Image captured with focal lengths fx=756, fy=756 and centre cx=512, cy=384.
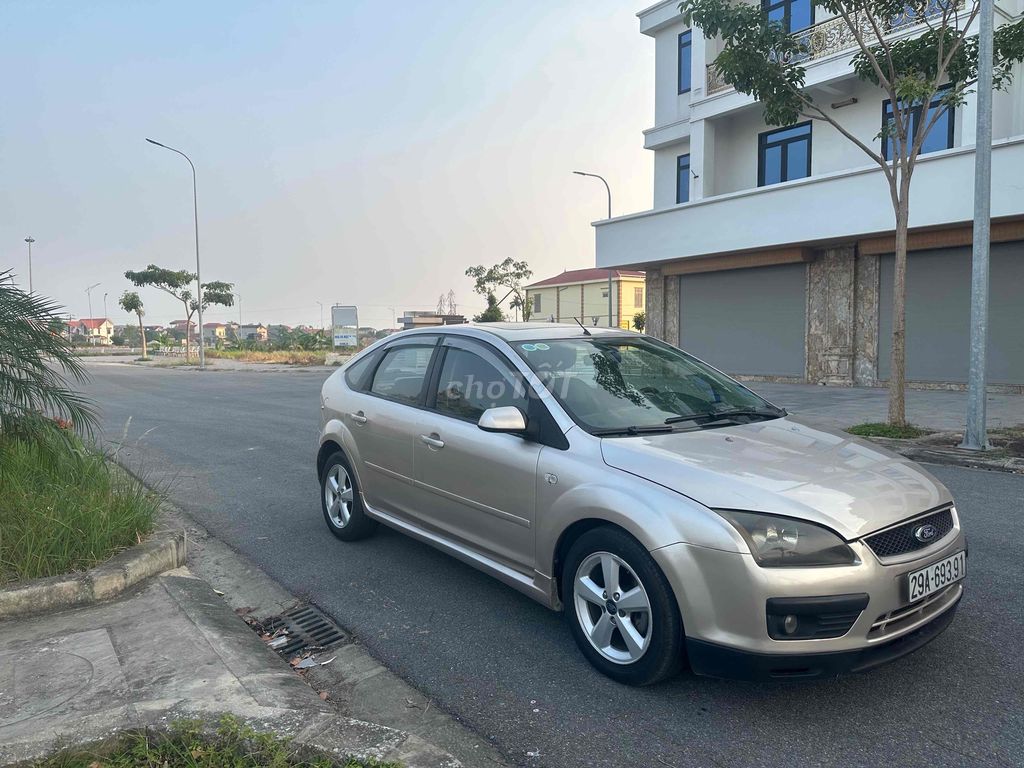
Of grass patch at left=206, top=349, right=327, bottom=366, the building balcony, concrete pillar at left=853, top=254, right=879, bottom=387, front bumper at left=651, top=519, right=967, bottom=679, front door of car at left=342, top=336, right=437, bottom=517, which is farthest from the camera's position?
grass patch at left=206, top=349, right=327, bottom=366

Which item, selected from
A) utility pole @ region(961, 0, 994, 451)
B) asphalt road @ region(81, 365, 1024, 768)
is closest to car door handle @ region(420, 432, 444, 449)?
asphalt road @ region(81, 365, 1024, 768)

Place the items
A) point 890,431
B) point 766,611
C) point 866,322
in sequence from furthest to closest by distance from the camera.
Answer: point 866,322 → point 890,431 → point 766,611

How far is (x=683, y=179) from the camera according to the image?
24391 mm

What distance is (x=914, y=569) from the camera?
116 inches

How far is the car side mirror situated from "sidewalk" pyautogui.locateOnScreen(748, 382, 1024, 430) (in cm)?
726

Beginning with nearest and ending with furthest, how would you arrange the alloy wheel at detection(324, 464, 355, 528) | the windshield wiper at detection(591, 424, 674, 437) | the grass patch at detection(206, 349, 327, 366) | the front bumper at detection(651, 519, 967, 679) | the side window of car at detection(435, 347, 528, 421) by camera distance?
the front bumper at detection(651, 519, 967, 679), the windshield wiper at detection(591, 424, 674, 437), the side window of car at detection(435, 347, 528, 421), the alloy wheel at detection(324, 464, 355, 528), the grass patch at detection(206, 349, 327, 366)

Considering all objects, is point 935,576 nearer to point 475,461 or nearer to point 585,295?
point 475,461

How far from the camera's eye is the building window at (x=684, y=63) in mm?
23828

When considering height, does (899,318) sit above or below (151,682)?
above

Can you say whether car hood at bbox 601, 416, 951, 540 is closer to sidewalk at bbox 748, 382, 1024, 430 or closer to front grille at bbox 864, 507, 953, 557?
front grille at bbox 864, 507, 953, 557

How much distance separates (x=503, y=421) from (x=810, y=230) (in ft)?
53.7

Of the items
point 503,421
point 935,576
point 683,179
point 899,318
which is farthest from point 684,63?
point 935,576

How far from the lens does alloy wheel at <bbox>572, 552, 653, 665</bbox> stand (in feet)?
10.2

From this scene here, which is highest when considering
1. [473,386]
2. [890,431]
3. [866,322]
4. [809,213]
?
[809,213]
